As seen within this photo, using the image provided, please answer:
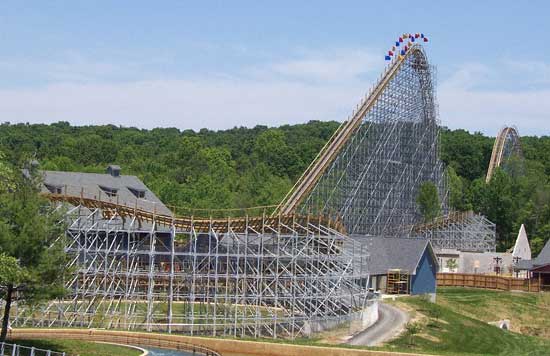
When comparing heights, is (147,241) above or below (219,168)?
below

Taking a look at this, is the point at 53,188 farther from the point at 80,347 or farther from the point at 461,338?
the point at 461,338

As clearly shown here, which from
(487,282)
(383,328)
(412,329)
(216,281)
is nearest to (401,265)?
(487,282)

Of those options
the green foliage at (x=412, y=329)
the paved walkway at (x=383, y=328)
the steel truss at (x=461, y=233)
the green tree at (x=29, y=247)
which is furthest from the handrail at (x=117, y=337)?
the steel truss at (x=461, y=233)

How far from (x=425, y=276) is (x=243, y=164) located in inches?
3325

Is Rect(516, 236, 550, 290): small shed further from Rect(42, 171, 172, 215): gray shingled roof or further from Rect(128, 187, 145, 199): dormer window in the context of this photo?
Rect(128, 187, 145, 199): dormer window

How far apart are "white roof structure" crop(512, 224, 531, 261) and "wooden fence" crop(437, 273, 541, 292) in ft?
37.1

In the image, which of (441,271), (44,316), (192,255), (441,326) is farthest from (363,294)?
(441,271)

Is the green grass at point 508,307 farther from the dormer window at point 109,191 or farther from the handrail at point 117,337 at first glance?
the handrail at point 117,337

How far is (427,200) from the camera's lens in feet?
253

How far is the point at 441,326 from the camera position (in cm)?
4869

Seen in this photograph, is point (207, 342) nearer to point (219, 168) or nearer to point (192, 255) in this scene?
point (192, 255)

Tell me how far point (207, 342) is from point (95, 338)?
4.65 m

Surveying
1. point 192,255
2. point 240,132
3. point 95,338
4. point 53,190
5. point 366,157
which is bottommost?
point 95,338

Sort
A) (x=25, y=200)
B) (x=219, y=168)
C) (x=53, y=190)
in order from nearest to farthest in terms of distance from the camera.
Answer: (x=25, y=200), (x=53, y=190), (x=219, y=168)
